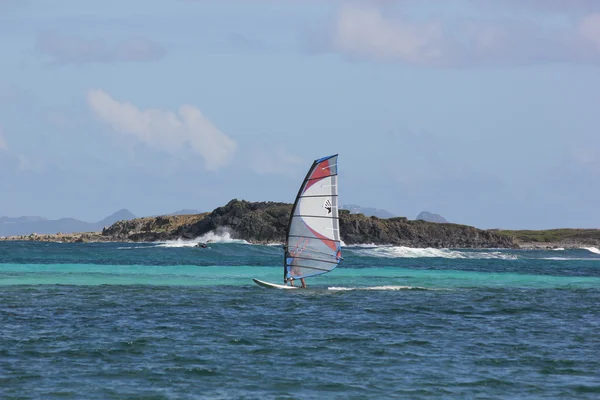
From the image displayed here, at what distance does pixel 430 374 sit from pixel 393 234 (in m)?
137

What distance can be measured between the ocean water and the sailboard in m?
1.52

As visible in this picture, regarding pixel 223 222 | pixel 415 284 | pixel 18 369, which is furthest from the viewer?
pixel 223 222

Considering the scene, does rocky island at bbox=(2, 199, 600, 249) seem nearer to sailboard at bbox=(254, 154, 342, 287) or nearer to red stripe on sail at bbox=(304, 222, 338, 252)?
sailboard at bbox=(254, 154, 342, 287)

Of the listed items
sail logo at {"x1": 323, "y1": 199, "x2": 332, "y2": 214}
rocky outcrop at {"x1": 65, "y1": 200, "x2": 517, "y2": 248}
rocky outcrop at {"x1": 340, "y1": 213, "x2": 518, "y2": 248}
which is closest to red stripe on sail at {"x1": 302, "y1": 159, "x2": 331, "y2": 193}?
sail logo at {"x1": 323, "y1": 199, "x2": 332, "y2": 214}

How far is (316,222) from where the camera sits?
4047 cm

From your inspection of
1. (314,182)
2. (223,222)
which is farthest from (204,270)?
(223,222)

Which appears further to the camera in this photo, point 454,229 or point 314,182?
point 454,229

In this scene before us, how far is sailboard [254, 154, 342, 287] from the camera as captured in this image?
1570 inches

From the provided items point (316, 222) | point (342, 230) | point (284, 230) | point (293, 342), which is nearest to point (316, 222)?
point (316, 222)

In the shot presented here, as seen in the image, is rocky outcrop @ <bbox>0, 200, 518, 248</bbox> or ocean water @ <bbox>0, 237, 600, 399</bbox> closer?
→ ocean water @ <bbox>0, 237, 600, 399</bbox>

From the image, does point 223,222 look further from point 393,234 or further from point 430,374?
point 430,374

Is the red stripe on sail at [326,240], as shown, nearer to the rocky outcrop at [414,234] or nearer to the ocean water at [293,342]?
the ocean water at [293,342]

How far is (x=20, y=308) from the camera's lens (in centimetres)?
3200

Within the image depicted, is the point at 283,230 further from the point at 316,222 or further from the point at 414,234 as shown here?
the point at 316,222
